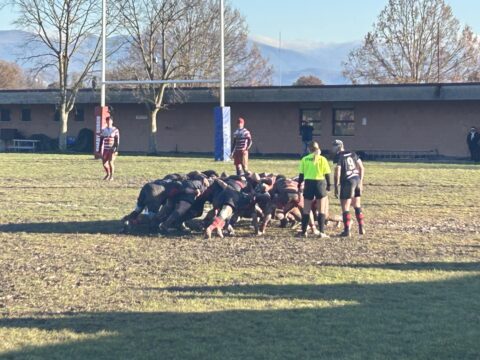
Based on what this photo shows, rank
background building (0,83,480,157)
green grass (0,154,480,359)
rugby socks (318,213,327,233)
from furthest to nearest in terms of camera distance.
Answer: background building (0,83,480,157) → rugby socks (318,213,327,233) → green grass (0,154,480,359)

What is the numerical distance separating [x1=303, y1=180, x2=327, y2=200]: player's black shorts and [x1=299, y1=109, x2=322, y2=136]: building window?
31.6m

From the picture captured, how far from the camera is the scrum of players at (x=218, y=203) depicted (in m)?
13.3

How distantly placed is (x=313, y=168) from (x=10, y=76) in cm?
9111

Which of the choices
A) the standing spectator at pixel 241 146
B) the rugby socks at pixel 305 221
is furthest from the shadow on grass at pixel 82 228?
the standing spectator at pixel 241 146

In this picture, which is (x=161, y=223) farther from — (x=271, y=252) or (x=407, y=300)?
(x=407, y=300)

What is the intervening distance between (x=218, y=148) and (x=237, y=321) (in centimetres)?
2740

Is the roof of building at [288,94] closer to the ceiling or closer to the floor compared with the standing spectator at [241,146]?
closer to the ceiling

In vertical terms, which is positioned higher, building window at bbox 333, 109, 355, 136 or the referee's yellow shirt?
building window at bbox 333, 109, 355, 136

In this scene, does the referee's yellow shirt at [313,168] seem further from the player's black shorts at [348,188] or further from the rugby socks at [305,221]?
the rugby socks at [305,221]

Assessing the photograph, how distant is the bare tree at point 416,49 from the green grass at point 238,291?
4265 centimetres

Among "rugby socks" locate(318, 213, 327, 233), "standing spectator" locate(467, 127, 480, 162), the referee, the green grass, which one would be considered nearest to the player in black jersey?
the referee

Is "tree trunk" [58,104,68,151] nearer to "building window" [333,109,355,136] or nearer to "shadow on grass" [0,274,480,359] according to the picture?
"building window" [333,109,355,136]

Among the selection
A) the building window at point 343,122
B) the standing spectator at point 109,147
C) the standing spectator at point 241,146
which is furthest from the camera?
the building window at point 343,122

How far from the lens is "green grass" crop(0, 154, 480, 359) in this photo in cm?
679
